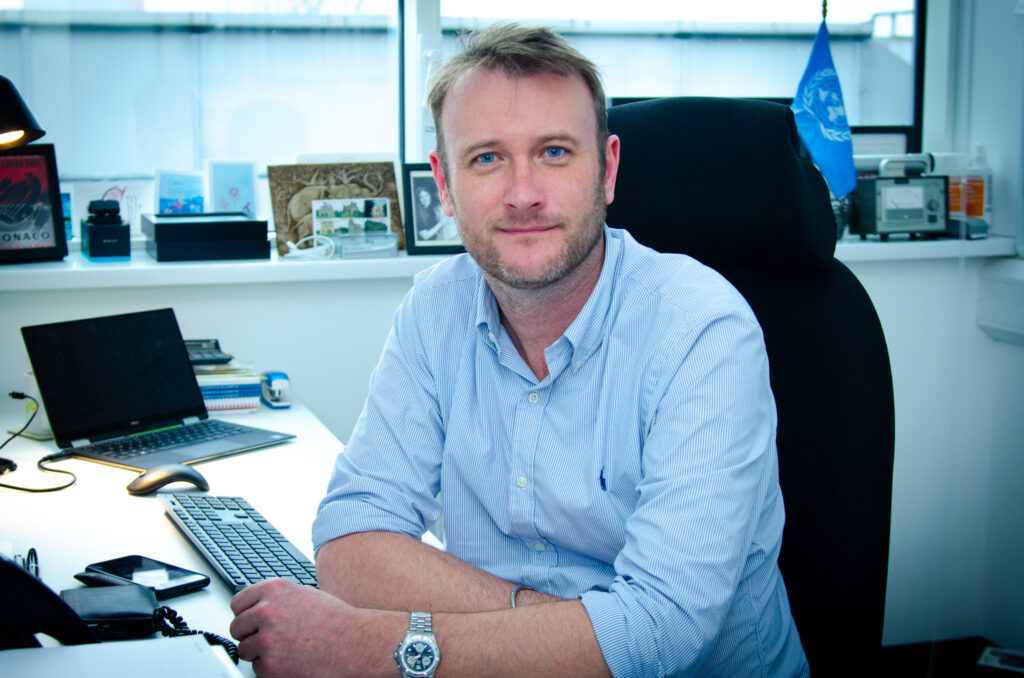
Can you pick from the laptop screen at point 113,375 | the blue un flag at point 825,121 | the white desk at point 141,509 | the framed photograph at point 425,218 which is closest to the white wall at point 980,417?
the blue un flag at point 825,121

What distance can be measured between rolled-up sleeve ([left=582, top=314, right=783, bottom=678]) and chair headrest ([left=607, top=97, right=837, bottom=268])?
0.15m

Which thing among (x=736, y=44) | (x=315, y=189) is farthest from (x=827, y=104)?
(x=315, y=189)

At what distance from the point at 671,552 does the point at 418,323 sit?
0.50 meters

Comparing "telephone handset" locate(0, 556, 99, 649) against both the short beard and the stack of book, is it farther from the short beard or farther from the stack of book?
the stack of book

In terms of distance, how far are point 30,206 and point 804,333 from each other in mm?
1626

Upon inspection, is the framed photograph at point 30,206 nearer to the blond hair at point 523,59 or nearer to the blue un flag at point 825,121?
the blond hair at point 523,59

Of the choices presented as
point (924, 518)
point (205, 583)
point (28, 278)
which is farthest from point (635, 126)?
point (924, 518)

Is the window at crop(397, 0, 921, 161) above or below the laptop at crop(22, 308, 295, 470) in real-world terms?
above

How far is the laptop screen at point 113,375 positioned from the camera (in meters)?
1.68

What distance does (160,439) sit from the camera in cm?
173

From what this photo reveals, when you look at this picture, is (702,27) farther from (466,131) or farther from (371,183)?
(466,131)

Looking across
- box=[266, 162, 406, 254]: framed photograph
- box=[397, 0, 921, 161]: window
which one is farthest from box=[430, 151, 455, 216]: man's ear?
box=[397, 0, 921, 161]: window

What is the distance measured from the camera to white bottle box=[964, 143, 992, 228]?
254cm

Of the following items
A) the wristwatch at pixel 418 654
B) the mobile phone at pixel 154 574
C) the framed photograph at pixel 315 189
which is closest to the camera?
the wristwatch at pixel 418 654
